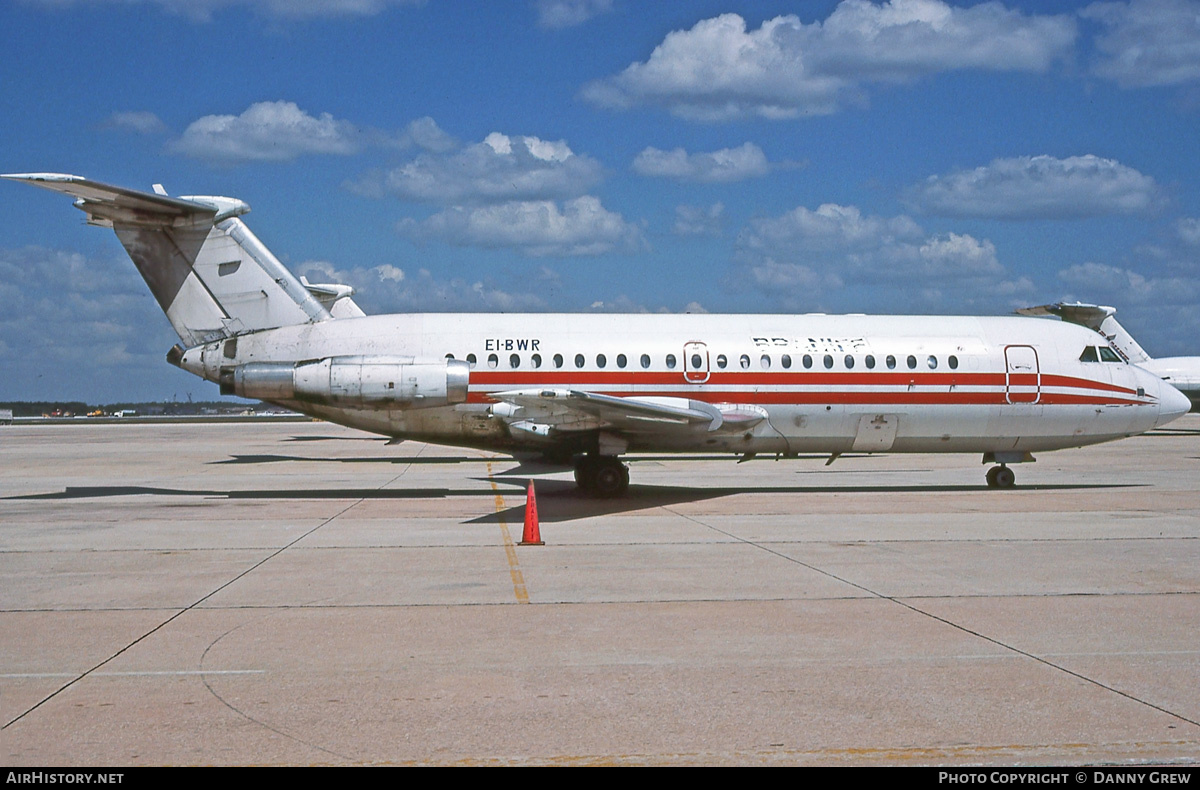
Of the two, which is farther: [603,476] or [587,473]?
[587,473]

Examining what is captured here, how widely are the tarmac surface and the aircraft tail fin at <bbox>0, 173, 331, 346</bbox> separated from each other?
154 inches

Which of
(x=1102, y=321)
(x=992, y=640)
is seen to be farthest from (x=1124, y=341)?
(x=992, y=640)

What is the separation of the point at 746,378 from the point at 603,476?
3.39 m

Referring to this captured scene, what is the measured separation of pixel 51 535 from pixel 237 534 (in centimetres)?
273

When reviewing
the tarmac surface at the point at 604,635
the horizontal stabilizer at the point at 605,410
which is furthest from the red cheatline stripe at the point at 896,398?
the tarmac surface at the point at 604,635

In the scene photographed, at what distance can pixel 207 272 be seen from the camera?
20812 mm

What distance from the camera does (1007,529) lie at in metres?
15.5

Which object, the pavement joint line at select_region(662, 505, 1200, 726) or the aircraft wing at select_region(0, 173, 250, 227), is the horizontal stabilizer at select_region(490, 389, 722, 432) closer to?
the pavement joint line at select_region(662, 505, 1200, 726)

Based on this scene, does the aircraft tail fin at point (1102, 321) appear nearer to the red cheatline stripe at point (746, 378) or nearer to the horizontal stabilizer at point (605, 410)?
the red cheatline stripe at point (746, 378)

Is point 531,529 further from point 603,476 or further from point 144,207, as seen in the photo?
point 144,207

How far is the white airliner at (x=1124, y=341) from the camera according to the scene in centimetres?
4384

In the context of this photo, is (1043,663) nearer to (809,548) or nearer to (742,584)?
(742,584)

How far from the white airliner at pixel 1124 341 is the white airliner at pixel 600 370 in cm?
1902
